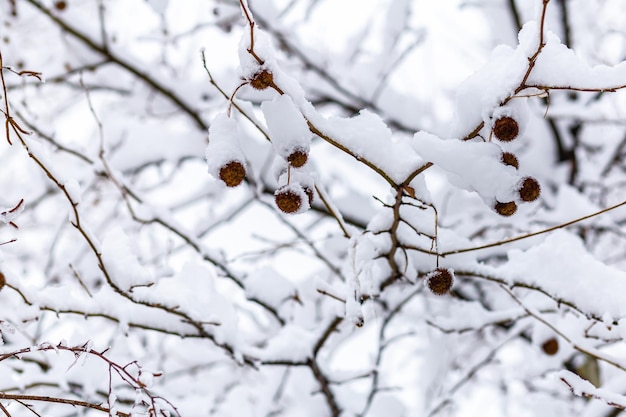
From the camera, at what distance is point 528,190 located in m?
1.06

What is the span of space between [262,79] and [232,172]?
0.59 feet

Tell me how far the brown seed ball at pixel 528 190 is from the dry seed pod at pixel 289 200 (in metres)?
0.41

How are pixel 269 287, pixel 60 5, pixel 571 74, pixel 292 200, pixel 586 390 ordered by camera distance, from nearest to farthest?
1. pixel 571 74
2. pixel 292 200
3. pixel 586 390
4. pixel 269 287
5. pixel 60 5

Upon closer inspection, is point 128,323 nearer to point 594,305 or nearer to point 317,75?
point 594,305

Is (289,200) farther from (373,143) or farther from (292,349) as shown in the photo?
(292,349)

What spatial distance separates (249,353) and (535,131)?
276 cm

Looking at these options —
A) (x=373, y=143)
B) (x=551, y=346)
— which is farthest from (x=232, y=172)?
(x=551, y=346)

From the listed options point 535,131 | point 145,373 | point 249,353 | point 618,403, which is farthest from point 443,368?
point 145,373

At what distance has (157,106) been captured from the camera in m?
3.43

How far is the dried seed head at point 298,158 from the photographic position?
3.55ft

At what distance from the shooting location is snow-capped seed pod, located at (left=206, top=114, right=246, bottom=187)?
109cm

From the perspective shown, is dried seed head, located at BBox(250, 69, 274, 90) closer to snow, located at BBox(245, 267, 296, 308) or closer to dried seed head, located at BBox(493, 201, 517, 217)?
dried seed head, located at BBox(493, 201, 517, 217)

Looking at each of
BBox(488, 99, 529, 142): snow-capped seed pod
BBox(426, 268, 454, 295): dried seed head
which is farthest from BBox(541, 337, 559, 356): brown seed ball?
BBox(488, 99, 529, 142): snow-capped seed pod

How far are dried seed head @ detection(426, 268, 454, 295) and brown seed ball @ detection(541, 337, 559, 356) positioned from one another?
3.80 ft
